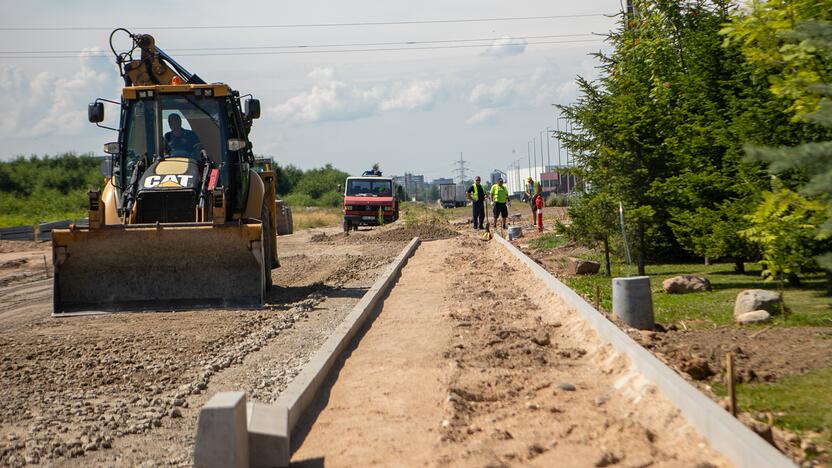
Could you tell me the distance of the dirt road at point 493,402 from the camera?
6.12 meters

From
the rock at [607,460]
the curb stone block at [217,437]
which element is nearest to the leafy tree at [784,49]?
the rock at [607,460]

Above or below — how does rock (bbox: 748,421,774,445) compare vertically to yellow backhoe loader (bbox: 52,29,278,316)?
below

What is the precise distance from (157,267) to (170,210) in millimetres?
1203

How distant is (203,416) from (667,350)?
5479 mm

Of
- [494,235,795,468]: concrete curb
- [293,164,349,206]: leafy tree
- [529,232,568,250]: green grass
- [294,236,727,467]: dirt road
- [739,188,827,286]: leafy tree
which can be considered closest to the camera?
[494,235,795,468]: concrete curb

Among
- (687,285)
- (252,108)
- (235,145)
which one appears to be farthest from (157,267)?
(687,285)

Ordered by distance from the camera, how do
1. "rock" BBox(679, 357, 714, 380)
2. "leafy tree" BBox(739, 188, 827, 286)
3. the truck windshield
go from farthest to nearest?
the truck windshield
"leafy tree" BBox(739, 188, 827, 286)
"rock" BBox(679, 357, 714, 380)

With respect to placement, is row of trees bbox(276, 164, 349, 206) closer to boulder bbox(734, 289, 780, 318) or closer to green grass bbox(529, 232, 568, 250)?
green grass bbox(529, 232, 568, 250)

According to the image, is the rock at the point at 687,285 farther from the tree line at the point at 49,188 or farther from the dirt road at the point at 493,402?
the tree line at the point at 49,188

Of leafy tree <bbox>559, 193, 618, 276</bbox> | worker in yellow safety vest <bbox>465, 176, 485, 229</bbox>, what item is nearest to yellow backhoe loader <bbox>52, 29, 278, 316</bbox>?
leafy tree <bbox>559, 193, 618, 276</bbox>

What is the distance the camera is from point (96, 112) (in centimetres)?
1509

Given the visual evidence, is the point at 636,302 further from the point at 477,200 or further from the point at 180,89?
the point at 477,200

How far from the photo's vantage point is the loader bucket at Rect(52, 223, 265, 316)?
14219mm

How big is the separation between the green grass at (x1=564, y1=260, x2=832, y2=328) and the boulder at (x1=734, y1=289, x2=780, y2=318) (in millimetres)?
168
